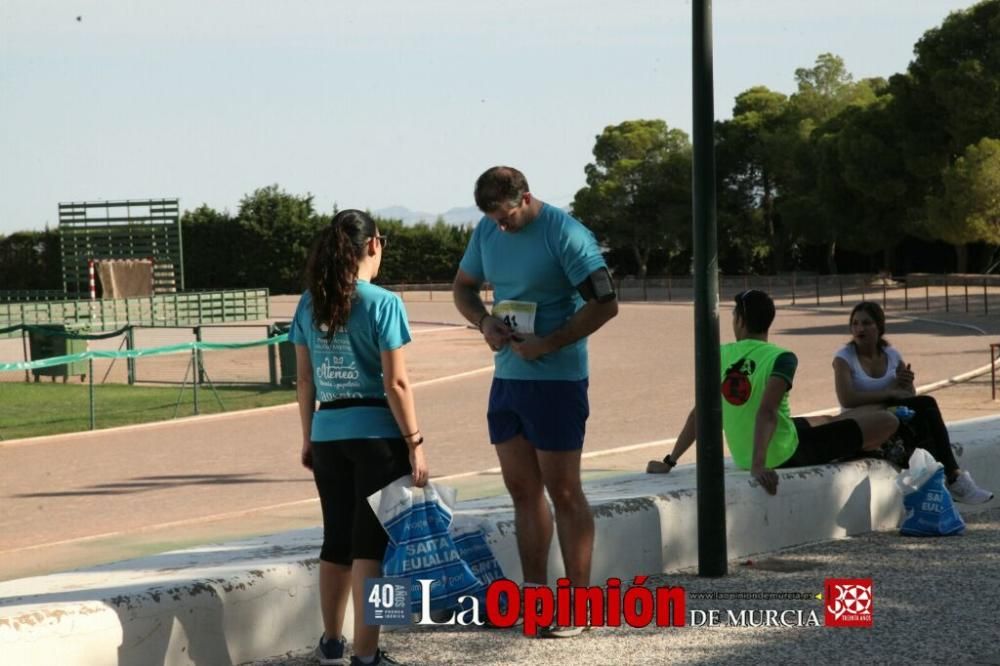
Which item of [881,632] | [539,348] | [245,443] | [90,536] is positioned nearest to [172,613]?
[539,348]

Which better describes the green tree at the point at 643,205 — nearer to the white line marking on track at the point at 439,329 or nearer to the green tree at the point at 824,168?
the green tree at the point at 824,168

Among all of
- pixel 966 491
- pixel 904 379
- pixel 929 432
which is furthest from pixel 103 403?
pixel 966 491

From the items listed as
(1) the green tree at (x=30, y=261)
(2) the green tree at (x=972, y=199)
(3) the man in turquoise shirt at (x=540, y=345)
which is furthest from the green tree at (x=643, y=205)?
(3) the man in turquoise shirt at (x=540, y=345)

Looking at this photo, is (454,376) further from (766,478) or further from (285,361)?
(766,478)

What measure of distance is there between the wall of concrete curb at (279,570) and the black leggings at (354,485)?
0.40 m

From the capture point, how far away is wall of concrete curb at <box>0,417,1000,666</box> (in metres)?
4.88

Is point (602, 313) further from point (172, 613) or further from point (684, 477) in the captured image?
point (684, 477)

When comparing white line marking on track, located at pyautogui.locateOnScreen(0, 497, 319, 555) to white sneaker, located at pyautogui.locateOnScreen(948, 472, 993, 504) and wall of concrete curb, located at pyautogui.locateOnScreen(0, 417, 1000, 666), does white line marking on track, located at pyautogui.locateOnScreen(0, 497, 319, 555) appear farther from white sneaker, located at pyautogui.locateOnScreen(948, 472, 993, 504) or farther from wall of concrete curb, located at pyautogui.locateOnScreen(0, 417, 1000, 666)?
white sneaker, located at pyautogui.locateOnScreen(948, 472, 993, 504)

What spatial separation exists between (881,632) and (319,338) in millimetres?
2252

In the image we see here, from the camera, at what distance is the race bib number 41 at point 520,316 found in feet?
18.5

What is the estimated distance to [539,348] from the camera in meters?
5.54

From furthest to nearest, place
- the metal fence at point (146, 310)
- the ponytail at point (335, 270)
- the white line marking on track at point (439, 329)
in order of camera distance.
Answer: the metal fence at point (146, 310) < the white line marking on track at point (439, 329) < the ponytail at point (335, 270)

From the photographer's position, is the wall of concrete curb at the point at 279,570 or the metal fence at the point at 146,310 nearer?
the wall of concrete curb at the point at 279,570

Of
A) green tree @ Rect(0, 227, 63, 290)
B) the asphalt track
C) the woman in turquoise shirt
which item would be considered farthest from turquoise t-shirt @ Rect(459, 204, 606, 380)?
green tree @ Rect(0, 227, 63, 290)
